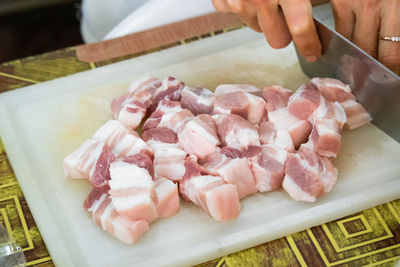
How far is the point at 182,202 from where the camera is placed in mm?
1878

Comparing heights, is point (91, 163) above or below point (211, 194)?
above

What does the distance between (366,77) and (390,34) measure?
187 millimetres

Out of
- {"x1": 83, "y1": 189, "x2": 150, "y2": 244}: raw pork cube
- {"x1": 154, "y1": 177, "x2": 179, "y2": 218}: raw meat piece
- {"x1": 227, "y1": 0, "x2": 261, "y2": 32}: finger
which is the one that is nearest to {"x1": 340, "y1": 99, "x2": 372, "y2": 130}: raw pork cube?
{"x1": 227, "y1": 0, "x2": 261, "y2": 32}: finger

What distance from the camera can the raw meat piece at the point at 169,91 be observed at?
219cm

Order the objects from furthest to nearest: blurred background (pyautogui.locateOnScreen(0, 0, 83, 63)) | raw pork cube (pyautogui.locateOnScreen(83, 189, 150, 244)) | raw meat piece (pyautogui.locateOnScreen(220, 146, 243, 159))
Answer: blurred background (pyautogui.locateOnScreen(0, 0, 83, 63)) < raw meat piece (pyautogui.locateOnScreen(220, 146, 243, 159)) < raw pork cube (pyautogui.locateOnScreen(83, 189, 150, 244))

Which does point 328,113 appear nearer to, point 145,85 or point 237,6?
point 237,6

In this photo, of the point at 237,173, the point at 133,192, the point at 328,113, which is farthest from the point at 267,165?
the point at 133,192

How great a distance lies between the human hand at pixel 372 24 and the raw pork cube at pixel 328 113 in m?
0.27

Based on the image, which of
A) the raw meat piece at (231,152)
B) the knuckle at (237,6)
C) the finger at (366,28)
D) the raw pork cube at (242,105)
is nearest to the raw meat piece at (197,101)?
the raw pork cube at (242,105)

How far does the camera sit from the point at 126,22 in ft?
8.89

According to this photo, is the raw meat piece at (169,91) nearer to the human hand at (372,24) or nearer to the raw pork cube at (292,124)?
the raw pork cube at (292,124)

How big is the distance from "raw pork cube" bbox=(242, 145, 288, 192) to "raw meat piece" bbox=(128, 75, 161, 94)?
0.55 m

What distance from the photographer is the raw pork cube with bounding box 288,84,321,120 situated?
2006 millimetres

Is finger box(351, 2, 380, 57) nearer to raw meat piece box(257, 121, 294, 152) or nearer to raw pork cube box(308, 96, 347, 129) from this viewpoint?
raw pork cube box(308, 96, 347, 129)
